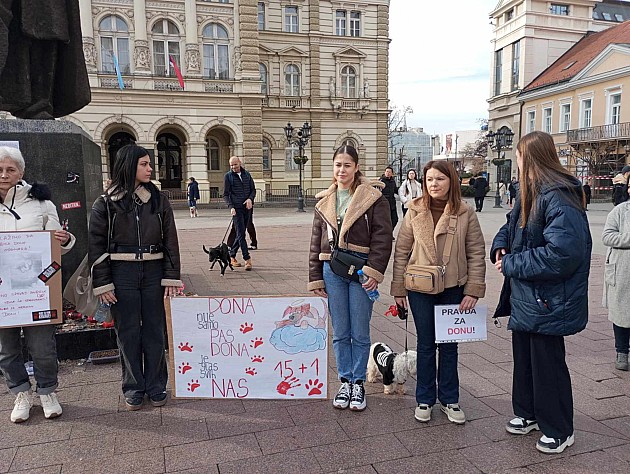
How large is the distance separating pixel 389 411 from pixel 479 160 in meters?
82.5

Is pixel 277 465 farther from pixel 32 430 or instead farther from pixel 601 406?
pixel 601 406

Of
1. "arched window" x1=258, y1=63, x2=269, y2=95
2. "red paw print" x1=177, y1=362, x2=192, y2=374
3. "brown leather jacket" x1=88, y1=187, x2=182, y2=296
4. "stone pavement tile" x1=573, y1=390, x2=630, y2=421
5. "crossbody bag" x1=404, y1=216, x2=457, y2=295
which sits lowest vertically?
"stone pavement tile" x1=573, y1=390, x2=630, y2=421

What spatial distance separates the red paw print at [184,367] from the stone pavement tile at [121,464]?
792 millimetres

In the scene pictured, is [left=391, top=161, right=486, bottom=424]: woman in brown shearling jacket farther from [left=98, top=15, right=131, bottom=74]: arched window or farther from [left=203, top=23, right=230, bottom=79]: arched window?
[left=98, top=15, right=131, bottom=74]: arched window

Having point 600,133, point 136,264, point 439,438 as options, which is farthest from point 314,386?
point 600,133

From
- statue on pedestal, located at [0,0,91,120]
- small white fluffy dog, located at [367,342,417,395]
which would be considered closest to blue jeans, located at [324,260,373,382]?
small white fluffy dog, located at [367,342,417,395]

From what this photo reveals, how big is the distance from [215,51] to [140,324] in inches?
1211

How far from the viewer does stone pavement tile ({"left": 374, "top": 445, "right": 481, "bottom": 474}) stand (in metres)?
3.11

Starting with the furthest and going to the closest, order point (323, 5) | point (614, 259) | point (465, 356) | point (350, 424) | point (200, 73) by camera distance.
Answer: point (323, 5) < point (200, 73) < point (465, 356) < point (614, 259) < point (350, 424)

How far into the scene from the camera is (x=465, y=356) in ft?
16.8

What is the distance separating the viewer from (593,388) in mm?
4336

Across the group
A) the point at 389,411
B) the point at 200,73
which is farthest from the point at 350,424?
the point at 200,73

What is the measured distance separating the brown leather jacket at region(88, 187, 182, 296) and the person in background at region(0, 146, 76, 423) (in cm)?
27

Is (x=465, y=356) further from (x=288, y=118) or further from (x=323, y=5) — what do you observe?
(x=323, y=5)
